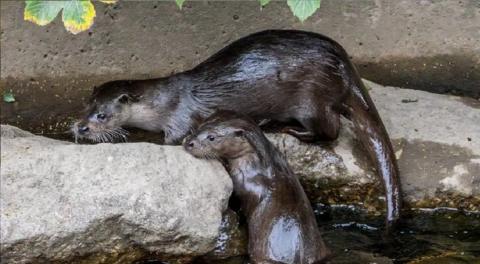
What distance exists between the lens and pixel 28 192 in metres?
3.42

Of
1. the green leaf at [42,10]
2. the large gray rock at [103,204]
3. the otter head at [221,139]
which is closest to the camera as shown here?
the green leaf at [42,10]

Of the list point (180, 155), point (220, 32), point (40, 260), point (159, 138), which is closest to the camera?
point (40, 260)

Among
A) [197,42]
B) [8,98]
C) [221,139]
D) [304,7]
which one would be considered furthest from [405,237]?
[8,98]

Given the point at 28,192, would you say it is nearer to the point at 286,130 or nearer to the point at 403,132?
the point at 286,130

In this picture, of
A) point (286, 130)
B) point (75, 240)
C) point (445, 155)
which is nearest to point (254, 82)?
point (286, 130)

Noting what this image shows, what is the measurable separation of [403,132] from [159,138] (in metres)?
1.19

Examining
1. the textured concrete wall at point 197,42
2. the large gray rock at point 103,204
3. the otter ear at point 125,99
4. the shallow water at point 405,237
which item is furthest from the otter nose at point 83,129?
the shallow water at point 405,237

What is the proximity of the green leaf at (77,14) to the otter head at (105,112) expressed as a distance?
3.63 ft

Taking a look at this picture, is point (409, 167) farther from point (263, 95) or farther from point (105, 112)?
point (105, 112)

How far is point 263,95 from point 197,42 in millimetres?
832

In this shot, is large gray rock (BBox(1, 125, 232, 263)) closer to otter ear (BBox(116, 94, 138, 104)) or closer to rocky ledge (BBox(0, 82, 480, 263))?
rocky ledge (BBox(0, 82, 480, 263))

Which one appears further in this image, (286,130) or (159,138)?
(159,138)

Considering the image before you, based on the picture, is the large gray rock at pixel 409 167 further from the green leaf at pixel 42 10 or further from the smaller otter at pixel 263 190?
the green leaf at pixel 42 10

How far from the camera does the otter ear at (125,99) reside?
13.9 feet
